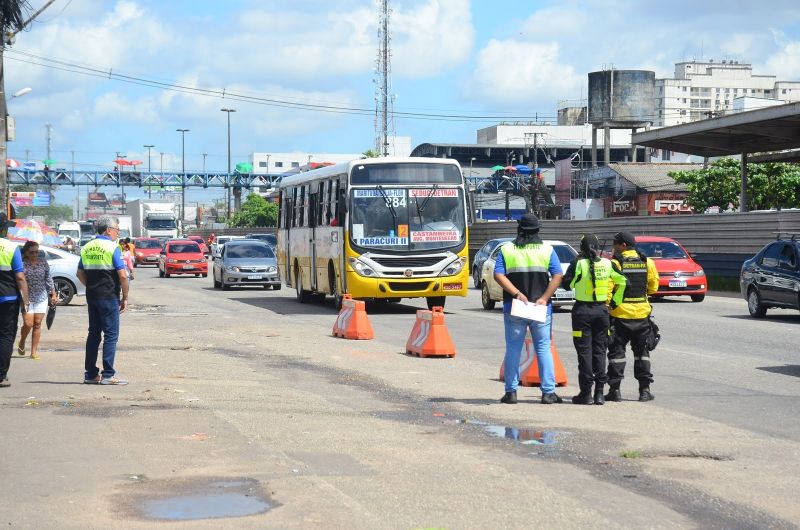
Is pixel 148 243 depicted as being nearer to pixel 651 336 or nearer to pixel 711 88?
pixel 651 336

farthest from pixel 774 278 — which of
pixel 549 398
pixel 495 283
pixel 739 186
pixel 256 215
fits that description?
pixel 256 215

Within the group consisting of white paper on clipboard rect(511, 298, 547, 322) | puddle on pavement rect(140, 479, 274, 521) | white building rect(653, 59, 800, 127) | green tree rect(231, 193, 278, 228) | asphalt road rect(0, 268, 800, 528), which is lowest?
asphalt road rect(0, 268, 800, 528)

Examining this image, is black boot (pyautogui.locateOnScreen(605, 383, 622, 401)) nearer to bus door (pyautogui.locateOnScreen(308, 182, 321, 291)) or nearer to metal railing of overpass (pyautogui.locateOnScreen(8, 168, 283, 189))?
bus door (pyautogui.locateOnScreen(308, 182, 321, 291))

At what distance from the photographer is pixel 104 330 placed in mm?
13375

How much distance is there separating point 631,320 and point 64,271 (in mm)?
20628

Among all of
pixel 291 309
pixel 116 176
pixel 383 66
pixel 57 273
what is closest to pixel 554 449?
pixel 291 309

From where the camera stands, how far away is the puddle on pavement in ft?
23.0

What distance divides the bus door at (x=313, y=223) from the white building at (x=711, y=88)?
167m

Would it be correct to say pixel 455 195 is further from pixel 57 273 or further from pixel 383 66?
pixel 383 66

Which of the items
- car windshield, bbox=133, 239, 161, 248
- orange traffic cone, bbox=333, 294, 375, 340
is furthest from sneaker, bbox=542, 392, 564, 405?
car windshield, bbox=133, 239, 161, 248

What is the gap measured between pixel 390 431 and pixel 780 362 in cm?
784

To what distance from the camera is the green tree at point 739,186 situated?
→ 62438 mm

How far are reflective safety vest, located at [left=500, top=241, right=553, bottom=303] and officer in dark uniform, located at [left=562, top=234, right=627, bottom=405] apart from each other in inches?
13.2

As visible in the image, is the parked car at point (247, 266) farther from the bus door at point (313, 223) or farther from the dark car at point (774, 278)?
the dark car at point (774, 278)
